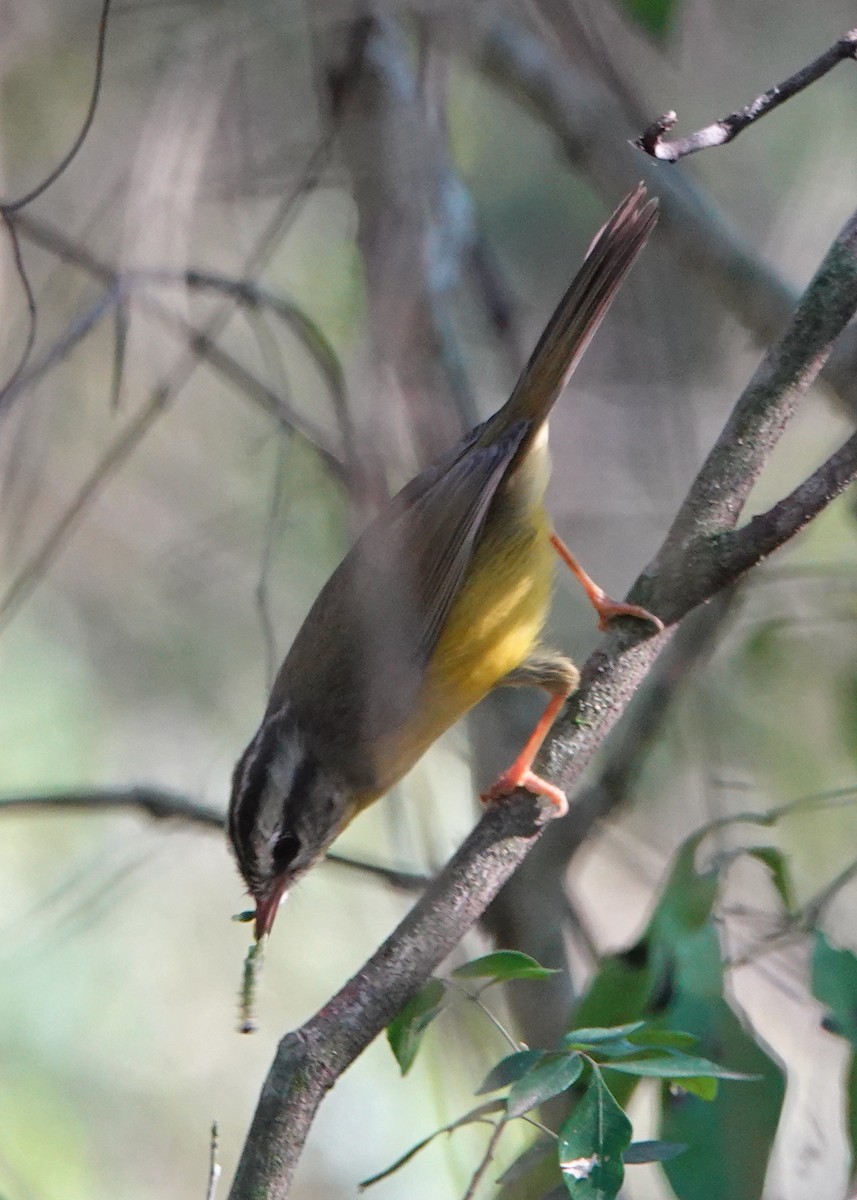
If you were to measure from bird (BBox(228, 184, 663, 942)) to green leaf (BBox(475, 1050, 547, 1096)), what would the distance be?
3.05 feet

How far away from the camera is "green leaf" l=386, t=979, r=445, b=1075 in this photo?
153 cm

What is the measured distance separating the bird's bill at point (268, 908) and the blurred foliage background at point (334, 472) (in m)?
0.24

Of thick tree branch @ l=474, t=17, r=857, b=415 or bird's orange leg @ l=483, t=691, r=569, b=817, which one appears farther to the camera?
thick tree branch @ l=474, t=17, r=857, b=415

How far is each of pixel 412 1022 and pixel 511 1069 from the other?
23 cm

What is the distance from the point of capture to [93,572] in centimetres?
291

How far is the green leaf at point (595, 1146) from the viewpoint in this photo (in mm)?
1209

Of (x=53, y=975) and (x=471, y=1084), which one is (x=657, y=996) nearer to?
(x=471, y=1084)

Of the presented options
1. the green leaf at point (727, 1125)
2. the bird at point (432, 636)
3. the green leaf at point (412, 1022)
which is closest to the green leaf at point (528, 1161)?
the green leaf at point (727, 1125)

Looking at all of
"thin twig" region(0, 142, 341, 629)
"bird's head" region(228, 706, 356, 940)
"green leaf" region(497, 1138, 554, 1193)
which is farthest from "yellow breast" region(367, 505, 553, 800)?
"green leaf" region(497, 1138, 554, 1193)

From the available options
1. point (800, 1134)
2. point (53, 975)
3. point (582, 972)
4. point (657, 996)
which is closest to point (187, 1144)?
point (53, 975)

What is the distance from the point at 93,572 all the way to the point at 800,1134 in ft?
5.96

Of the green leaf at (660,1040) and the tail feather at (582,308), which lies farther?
the tail feather at (582,308)

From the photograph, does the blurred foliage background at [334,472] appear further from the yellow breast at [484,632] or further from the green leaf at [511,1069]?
the green leaf at [511,1069]

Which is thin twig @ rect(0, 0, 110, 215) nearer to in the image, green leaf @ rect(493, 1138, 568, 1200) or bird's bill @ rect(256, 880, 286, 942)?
bird's bill @ rect(256, 880, 286, 942)
